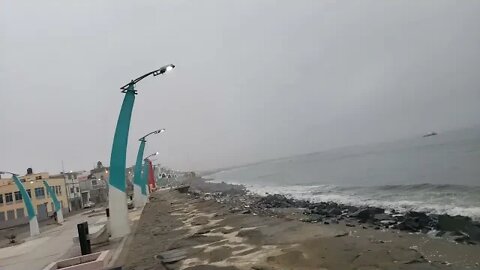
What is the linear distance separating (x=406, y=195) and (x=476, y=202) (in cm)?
764

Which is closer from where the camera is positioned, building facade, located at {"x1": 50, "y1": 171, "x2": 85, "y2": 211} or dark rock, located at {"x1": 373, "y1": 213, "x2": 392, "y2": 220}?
dark rock, located at {"x1": 373, "y1": 213, "x2": 392, "y2": 220}

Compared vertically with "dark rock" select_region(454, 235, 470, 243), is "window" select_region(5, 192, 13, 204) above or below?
above

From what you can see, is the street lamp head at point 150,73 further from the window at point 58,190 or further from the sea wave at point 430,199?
the window at point 58,190

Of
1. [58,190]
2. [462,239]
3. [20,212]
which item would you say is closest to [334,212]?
[462,239]

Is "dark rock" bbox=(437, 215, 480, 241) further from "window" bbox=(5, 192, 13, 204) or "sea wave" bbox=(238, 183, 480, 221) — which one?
"window" bbox=(5, 192, 13, 204)

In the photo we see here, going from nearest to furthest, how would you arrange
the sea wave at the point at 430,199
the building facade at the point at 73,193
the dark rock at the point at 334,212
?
the sea wave at the point at 430,199, the dark rock at the point at 334,212, the building facade at the point at 73,193

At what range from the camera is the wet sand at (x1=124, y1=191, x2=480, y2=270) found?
29.5 ft

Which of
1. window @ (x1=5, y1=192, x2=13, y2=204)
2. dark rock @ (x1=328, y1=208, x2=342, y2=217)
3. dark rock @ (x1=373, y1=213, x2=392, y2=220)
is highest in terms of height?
window @ (x1=5, y1=192, x2=13, y2=204)

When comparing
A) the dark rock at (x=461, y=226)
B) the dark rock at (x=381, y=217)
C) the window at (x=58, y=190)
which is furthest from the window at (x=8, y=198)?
the dark rock at (x=461, y=226)

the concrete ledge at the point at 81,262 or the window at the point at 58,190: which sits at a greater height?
the window at the point at 58,190

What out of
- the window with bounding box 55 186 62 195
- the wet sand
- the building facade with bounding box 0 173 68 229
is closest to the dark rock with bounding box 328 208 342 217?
the wet sand

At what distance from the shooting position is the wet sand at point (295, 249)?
8.99 meters

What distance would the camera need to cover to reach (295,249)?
1049 centimetres

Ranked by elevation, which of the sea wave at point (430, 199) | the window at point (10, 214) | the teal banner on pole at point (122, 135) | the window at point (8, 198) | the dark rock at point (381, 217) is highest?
the teal banner on pole at point (122, 135)
